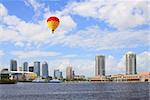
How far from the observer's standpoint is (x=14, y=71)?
126188 mm

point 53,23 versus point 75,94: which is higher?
point 53,23

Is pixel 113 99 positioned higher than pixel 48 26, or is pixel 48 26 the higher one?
pixel 48 26

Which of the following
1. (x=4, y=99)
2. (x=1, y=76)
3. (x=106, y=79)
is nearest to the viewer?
(x=4, y=99)

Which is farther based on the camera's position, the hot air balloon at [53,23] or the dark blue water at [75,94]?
the dark blue water at [75,94]

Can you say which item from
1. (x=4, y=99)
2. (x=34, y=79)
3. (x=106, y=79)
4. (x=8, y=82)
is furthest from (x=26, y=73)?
(x=4, y=99)

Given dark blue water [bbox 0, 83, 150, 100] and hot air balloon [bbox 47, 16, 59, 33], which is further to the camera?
dark blue water [bbox 0, 83, 150, 100]

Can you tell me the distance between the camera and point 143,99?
38.4m

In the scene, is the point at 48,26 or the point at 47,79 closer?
the point at 48,26

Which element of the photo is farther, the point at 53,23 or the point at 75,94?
the point at 75,94

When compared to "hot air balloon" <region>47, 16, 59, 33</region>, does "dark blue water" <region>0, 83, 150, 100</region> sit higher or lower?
lower

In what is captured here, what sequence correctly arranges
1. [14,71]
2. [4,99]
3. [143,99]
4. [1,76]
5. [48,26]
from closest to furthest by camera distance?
[48,26], [143,99], [4,99], [1,76], [14,71]

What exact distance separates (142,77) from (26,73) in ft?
112

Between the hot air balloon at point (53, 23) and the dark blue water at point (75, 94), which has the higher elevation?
the hot air balloon at point (53, 23)

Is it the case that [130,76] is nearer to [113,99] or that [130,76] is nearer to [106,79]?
[106,79]
